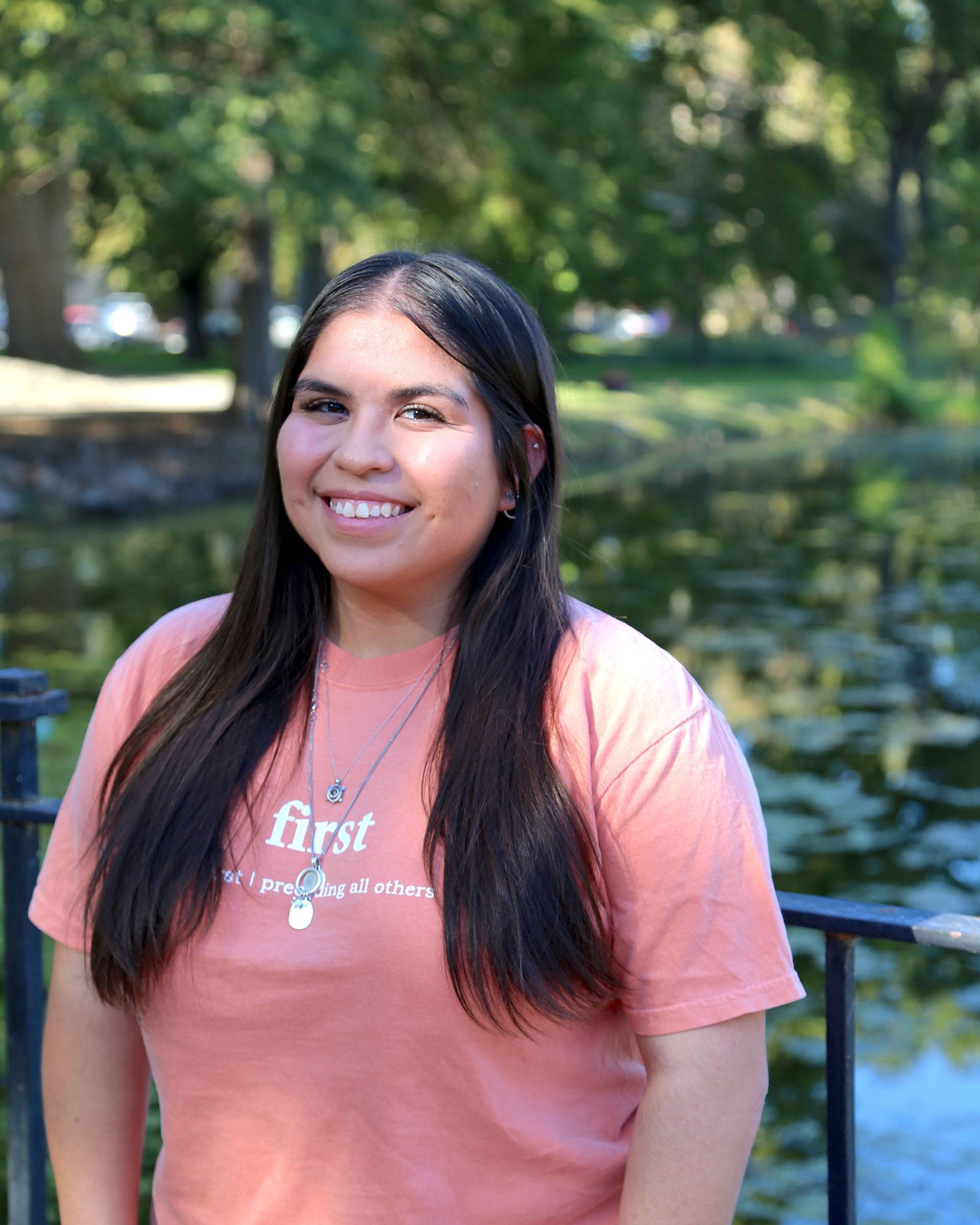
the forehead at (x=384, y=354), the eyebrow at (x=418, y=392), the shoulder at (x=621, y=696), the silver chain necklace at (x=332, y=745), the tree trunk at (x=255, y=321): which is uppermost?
the forehead at (x=384, y=354)

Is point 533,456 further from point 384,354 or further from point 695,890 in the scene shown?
point 695,890

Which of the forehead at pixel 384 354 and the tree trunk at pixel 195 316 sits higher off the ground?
the forehead at pixel 384 354

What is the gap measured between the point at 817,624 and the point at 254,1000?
36.4 feet

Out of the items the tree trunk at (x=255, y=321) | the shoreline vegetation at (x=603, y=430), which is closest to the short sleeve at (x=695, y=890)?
the shoreline vegetation at (x=603, y=430)

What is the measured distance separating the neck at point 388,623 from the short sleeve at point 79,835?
11.3 inches

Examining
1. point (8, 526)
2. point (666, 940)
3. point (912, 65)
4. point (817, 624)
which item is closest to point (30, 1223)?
point (666, 940)

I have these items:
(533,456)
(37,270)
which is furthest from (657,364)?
(533,456)

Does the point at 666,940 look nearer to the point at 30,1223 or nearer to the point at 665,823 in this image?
the point at 665,823

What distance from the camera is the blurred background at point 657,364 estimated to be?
6.80 m

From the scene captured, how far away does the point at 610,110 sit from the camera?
24406 millimetres

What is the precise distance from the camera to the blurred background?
680 centimetres

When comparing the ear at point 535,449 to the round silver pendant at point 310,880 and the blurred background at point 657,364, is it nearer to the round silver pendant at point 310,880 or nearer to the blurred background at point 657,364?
the blurred background at point 657,364

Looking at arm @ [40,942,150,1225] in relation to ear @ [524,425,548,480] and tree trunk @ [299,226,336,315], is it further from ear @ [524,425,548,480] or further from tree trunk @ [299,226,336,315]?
tree trunk @ [299,226,336,315]

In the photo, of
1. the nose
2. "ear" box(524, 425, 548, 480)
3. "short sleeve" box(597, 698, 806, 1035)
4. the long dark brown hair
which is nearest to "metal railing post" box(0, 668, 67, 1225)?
the long dark brown hair
